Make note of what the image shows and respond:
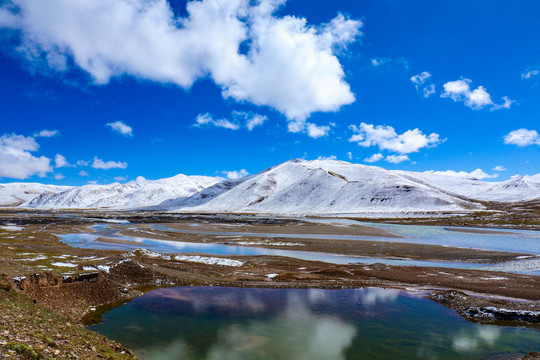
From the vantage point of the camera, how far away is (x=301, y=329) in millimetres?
19406

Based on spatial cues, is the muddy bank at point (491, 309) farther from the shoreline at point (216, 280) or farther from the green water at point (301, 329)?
the green water at point (301, 329)

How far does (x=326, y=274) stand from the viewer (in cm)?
3375

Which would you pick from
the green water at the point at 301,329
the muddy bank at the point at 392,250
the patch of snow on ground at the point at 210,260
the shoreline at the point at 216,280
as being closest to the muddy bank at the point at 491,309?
the shoreline at the point at 216,280

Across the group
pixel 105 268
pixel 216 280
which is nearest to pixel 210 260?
pixel 216 280

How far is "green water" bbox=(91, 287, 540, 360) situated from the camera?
54.3 ft

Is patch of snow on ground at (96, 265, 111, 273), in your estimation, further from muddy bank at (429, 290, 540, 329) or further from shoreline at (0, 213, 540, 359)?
muddy bank at (429, 290, 540, 329)

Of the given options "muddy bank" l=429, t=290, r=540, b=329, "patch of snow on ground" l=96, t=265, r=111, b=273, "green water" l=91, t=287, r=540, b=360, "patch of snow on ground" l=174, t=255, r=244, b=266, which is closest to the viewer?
"green water" l=91, t=287, r=540, b=360

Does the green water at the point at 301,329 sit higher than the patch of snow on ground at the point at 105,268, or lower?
lower

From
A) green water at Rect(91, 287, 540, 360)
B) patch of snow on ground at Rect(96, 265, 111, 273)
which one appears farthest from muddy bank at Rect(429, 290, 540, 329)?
patch of snow on ground at Rect(96, 265, 111, 273)

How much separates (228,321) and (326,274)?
632 inches

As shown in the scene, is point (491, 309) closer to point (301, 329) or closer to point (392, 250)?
point (301, 329)

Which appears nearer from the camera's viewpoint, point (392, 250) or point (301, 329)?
point (301, 329)

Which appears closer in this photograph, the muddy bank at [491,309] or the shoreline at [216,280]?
the shoreline at [216,280]

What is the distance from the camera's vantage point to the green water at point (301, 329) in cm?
1656
